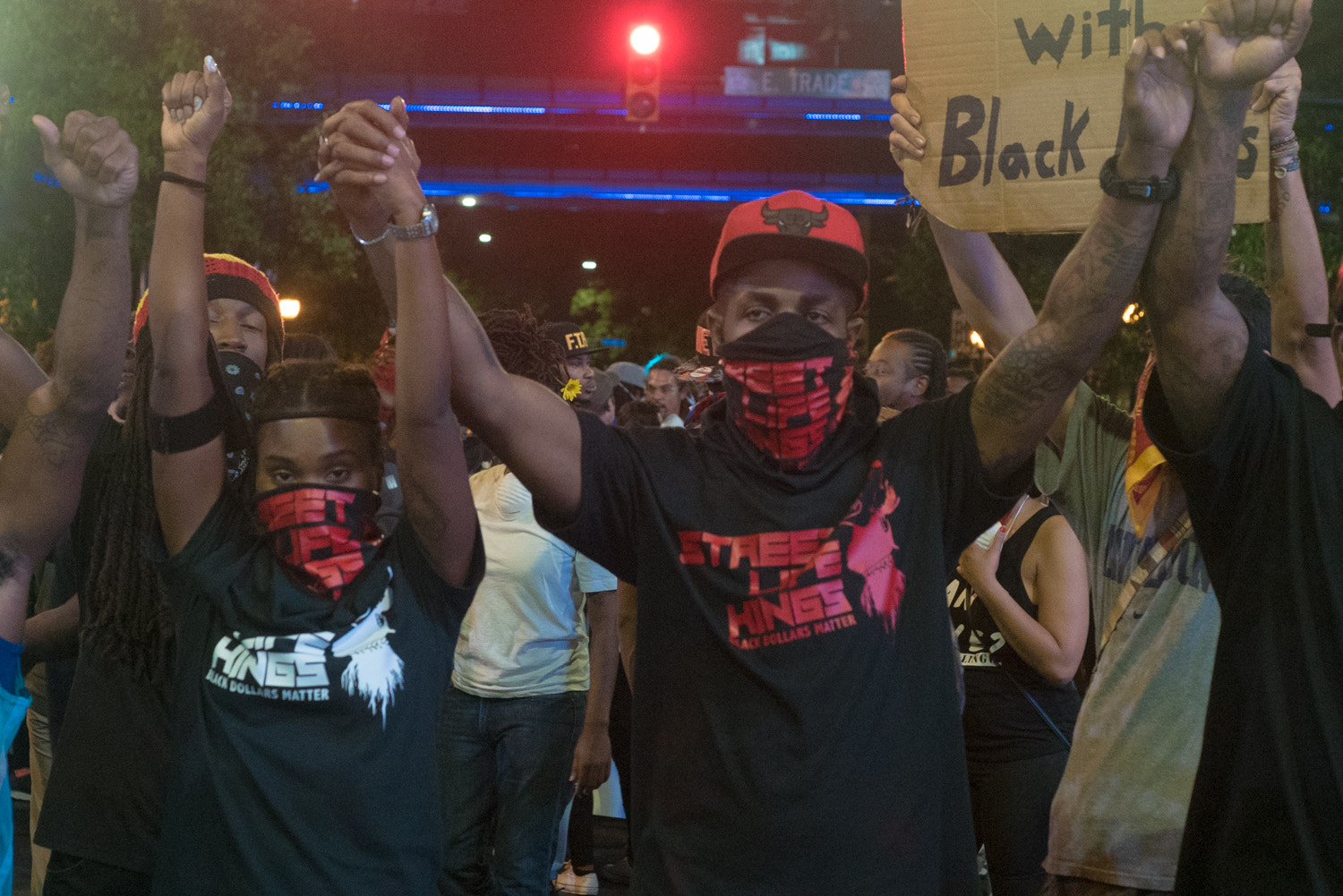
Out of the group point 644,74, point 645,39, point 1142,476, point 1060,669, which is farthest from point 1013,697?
point 644,74

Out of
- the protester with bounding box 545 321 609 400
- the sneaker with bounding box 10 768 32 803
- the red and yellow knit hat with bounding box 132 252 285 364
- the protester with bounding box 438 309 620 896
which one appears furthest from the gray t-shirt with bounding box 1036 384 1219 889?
the sneaker with bounding box 10 768 32 803

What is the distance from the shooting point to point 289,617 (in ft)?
8.46

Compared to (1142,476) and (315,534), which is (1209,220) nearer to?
(1142,476)

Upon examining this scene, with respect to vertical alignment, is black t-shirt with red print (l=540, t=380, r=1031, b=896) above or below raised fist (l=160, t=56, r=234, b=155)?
below

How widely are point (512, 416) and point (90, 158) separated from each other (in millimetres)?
1125

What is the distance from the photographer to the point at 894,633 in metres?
2.30

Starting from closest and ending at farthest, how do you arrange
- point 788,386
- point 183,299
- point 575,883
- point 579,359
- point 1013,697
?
1. point 788,386
2. point 183,299
3. point 1013,697
4. point 575,883
5. point 579,359

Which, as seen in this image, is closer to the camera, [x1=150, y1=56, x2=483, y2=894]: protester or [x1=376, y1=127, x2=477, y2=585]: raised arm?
[x1=376, y1=127, x2=477, y2=585]: raised arm

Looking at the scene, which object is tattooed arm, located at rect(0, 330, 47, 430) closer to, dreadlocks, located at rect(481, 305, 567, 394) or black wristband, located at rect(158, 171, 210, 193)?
black wristband, located at rect(158, 171, 210, 193)

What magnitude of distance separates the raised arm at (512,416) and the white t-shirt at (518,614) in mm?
2321

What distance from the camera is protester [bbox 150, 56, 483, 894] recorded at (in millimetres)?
2482

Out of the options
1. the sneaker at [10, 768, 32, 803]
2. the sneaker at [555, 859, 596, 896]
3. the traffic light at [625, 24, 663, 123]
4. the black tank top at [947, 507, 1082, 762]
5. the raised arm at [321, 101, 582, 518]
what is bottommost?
the sneaker at [555, 859, 596, 896]

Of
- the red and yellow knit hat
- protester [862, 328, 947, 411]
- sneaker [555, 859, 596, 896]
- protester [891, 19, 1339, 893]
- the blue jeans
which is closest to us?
protester [891, 19, 1339, 893]

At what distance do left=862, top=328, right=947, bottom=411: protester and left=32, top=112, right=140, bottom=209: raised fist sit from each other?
350 centimetres
